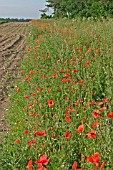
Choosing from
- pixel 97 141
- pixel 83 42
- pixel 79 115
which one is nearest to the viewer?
pixel 97 141

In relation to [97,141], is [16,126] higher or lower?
lower

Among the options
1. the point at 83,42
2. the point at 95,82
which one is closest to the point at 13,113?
the point at 95,82

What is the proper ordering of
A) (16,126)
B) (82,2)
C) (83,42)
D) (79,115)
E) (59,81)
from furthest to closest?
1. (82,2)
2. (83,42)
3. (59,81)
4. (16,126)
5. (79,115)

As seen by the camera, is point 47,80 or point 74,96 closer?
point 74,96

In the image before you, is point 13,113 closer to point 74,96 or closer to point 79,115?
point 74,96

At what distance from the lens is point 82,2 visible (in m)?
69.4

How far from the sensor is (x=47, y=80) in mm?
5469

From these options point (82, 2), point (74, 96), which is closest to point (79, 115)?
point (74, 96)

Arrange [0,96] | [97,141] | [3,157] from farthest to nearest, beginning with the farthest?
[0,96] < [3,157] < [97,141]

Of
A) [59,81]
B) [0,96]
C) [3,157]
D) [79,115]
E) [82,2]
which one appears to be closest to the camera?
[3,157]

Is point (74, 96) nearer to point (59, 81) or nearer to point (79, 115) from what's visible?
point (79, 115)

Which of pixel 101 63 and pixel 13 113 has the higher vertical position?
pixel 101 63

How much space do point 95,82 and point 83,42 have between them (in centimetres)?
351

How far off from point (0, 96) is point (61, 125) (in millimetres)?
3550
